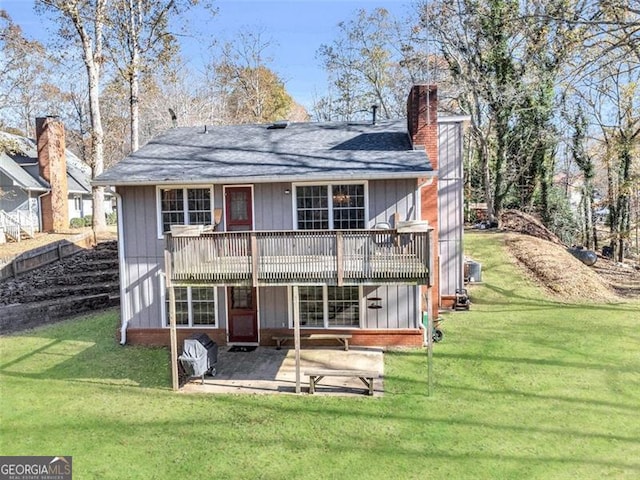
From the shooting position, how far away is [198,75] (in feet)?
117

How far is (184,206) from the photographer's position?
11461 mm

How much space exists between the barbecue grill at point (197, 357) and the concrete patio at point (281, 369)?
0.32 m

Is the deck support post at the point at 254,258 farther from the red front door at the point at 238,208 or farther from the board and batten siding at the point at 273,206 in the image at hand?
the red front door at the point at 238,208

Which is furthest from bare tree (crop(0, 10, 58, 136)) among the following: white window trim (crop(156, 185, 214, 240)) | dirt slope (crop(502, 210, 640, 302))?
dirt slope (crop(502, 210, 640, 302))

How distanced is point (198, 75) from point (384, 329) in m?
31.5

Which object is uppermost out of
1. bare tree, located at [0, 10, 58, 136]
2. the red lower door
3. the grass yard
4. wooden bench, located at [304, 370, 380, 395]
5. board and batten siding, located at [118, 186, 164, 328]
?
bare tree, located at [0, 10, 58, 136]

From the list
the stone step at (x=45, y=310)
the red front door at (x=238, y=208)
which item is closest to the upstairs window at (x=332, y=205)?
A: the red front door at (x=238, y=208)

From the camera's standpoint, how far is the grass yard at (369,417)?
6.43 meters

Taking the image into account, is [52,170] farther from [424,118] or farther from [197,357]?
[424,118]

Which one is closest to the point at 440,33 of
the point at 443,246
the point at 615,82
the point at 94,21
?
the point at 615,82

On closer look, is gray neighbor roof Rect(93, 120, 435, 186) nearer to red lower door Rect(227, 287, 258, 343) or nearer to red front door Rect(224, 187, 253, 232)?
red front door Rect(224, 187, 253, 232)

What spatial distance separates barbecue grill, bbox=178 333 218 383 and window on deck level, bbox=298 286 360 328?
2719mm

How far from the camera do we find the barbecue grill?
30.2 ft

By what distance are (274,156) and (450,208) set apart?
6335 mm
